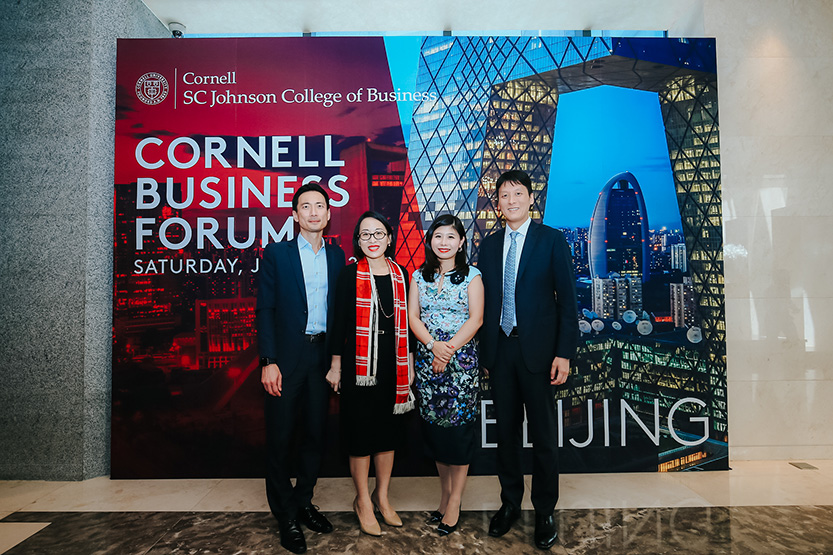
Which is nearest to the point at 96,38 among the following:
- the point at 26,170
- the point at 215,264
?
the point at 26,170

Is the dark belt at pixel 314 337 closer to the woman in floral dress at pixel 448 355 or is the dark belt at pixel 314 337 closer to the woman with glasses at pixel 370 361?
the woman with glasses at pixel 370 361

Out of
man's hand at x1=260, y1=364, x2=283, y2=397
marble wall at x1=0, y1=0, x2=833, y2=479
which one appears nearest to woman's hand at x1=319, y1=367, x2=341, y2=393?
man's hand at x1=260, y1=364, x2=283, y2=397

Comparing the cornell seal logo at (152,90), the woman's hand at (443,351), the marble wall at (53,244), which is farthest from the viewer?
the cornell seal logo at (152,90)

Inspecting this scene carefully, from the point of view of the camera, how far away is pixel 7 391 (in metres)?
3.23

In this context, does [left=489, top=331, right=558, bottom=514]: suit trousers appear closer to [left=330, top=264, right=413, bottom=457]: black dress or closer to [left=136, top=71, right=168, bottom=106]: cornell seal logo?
[left=330, top=264, right=413, bottom=457]: black dress

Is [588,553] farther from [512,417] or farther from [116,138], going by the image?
[116,138]

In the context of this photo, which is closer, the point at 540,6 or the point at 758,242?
the point at 758,242

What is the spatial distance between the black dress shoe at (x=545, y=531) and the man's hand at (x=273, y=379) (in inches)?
63.4

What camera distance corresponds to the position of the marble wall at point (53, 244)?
3.21 meters

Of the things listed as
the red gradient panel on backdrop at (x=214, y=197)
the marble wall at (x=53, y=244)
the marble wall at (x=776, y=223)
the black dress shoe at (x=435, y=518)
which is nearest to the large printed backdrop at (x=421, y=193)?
the red gradient panel on backdrop at (x=214, y=197)

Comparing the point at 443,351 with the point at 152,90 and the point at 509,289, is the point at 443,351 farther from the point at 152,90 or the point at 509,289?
the point at 152,90

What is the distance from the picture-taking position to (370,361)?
94.3 inches

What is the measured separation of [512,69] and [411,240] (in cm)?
158

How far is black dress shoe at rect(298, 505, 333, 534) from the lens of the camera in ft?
8.05
